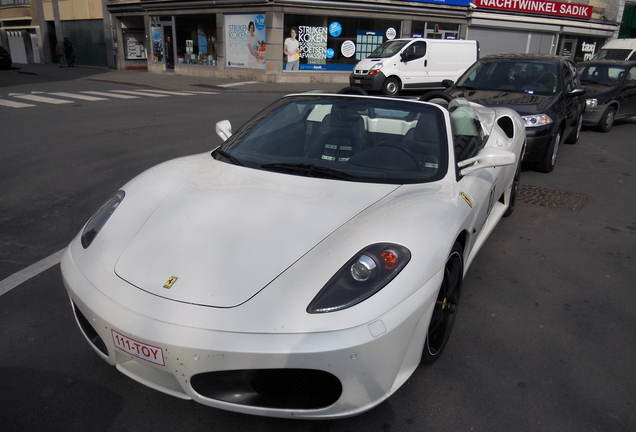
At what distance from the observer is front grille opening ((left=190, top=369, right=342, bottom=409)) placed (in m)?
2.01

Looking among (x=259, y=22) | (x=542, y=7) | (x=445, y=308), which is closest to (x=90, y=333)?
(x=445, y=308)

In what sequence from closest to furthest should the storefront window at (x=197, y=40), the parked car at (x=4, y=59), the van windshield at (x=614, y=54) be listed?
1. the van windshield at (x=614, y=54)
2. the storefront window at (x=197, y=40)
3. the parked car at (x=4, y=59)

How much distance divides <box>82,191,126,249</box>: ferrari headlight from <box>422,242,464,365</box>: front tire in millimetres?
1853

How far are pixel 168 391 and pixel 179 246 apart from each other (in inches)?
26.5

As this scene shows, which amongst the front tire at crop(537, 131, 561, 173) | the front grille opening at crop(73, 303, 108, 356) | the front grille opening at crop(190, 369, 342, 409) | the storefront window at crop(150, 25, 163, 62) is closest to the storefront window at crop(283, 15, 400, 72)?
the storefront window at crop(150, 25, 163, 62)

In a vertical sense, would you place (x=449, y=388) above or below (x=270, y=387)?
below

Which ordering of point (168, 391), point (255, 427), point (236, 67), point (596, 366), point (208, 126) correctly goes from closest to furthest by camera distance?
1. point (168, 391)
2. point (255, 427)
3. point (596, 366)
4. point (208, 126)
5. point (236, 67)

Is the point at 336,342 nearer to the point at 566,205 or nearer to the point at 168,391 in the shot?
the point at 168,391

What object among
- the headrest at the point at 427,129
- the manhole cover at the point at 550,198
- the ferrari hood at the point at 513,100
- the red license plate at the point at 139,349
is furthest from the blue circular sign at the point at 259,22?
the red license plate at the point at 139,349

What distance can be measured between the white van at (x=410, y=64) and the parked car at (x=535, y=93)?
362 inches

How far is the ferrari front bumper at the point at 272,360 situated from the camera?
194 cm

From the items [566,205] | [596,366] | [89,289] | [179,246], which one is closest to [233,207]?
[179,246]

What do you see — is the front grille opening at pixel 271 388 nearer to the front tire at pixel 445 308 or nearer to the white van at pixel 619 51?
the front tire at pixel 445 308

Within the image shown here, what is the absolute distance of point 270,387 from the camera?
204cm
